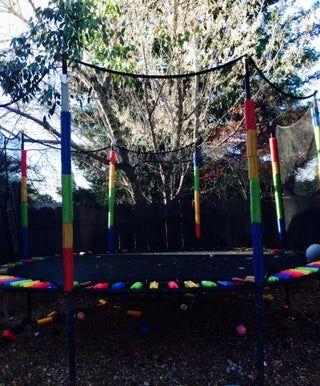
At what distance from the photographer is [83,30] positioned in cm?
348

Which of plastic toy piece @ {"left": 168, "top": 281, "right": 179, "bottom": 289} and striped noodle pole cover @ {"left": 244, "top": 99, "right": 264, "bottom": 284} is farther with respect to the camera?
plastic toy piece @ {"left": 168, "top": 281, "right": 179, "bottom": 289}

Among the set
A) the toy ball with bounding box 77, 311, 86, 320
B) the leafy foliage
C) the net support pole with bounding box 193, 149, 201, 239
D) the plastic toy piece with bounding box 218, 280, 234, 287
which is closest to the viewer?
the plastic toy piece with bounding box 218, 280, 234, 287

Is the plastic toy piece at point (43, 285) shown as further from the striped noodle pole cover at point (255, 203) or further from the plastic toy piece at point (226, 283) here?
the striped noodle pole cover at point (255, 203)

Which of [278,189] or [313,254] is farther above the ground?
[278,189]

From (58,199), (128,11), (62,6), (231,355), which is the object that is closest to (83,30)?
(62,6)

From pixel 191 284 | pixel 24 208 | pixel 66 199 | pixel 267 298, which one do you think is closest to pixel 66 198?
pixel 66 199

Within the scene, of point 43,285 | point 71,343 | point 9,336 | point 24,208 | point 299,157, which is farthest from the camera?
point 299,157

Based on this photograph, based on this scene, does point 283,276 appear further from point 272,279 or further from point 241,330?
point 241,330

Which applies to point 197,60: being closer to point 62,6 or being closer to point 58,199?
point 62,6

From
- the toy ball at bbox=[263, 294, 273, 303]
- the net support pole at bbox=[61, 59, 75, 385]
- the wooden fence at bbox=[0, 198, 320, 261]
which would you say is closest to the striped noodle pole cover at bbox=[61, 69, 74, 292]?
the net support pole at bbox=[61, 59, 75, 385]

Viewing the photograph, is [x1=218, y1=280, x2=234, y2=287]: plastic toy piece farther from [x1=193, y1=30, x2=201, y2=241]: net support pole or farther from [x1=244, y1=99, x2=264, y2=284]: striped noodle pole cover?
[x1=193, y1=30, x2=201, y2=241]: net support pole

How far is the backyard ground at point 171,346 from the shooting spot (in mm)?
2104

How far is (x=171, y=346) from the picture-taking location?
7.97 feet

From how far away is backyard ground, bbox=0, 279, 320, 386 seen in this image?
2.10 m
